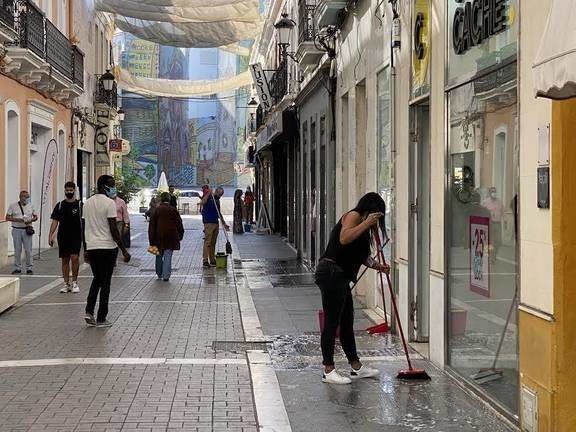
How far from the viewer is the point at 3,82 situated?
1800 cm

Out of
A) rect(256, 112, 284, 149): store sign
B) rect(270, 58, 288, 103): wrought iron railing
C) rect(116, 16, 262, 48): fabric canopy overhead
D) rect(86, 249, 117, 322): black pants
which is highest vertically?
rect(116, 16, 262, 48): fabric canopy overhead

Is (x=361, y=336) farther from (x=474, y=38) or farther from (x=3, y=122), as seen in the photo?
(x=3, y=122)

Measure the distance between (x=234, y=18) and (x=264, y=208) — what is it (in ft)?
40.0

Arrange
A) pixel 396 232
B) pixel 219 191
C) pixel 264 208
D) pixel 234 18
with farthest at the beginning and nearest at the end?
1. pixel 264 208
2. pixel 234 18
3. pixel 219 191
4. pixel 396 232

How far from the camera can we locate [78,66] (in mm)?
25891

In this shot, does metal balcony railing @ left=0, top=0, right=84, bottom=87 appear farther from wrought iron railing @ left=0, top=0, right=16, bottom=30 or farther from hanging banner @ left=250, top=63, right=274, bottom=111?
hanging banner @ left=250, top=63, right=274, bottom=111

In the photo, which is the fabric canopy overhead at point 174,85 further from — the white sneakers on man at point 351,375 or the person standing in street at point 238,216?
the white sneakers on man at point 351,375

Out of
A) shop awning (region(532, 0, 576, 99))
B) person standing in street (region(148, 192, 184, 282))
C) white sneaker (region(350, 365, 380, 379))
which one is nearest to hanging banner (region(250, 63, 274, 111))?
person standing in street (region(148, 192, 184, 282))

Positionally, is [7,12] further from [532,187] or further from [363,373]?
[532,187]

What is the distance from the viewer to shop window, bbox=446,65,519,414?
5.90 meters

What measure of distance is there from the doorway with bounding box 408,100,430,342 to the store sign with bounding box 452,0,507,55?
159 cm

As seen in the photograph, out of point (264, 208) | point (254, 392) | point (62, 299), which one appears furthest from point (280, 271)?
point (264, 208)

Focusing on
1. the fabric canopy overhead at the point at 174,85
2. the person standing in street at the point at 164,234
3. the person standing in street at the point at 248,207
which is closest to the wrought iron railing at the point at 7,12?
the person standing in street at the point at 164,234

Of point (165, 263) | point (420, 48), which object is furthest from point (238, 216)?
point (420, 48)
